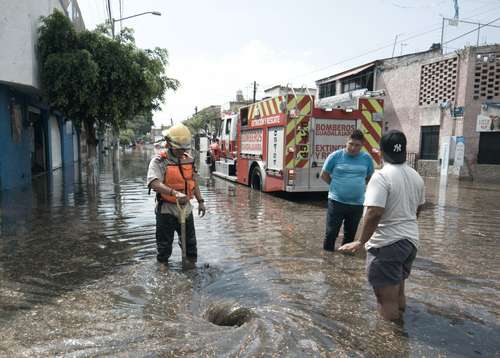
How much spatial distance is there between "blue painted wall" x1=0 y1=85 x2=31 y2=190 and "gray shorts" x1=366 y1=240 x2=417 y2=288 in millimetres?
11706

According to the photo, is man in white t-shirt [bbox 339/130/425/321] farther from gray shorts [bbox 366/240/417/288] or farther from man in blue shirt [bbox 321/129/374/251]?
man in blue shirt [bbox 321/129/374/251]

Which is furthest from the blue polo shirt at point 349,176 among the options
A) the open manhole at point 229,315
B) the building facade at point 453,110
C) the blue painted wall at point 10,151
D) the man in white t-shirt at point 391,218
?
the building facade at point 453,110

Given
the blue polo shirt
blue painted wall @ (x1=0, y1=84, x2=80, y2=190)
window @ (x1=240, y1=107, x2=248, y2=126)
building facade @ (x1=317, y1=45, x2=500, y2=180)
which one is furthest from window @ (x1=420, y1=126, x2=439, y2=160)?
blue painted wall @ (x1=0, y1=84, x2=80, y2=190)

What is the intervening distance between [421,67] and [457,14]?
3414mm

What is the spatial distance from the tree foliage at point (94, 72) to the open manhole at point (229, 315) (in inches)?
452

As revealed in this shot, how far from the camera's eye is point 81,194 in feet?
36.7

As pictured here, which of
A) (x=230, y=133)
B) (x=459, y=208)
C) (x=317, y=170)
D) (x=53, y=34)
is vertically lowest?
(x=459, y=208)

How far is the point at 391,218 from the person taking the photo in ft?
10.5

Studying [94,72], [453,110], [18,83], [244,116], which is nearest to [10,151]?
[18,83]

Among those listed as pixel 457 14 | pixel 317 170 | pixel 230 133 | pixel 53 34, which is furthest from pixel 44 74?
pixel 457 14

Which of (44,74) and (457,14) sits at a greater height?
(457,14)

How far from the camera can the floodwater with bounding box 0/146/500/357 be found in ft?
10.1

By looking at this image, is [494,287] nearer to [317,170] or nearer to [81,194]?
[317,170]

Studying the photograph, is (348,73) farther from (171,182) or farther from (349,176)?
(171,182)
